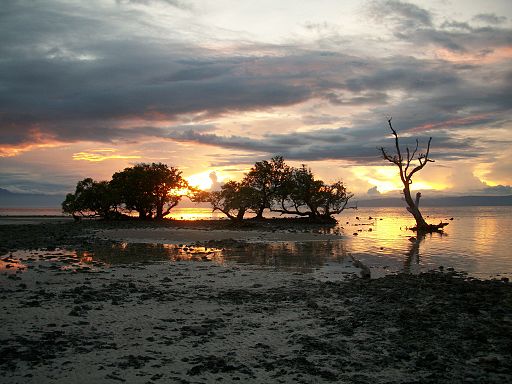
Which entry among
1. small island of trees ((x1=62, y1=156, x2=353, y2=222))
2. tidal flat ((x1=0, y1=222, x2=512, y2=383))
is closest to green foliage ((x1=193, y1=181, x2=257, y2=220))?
small island of trees ((x1=62, y1=156, x2=353, y2=222))

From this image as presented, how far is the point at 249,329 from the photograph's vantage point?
1007 centimetres

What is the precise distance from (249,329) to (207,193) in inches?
1841

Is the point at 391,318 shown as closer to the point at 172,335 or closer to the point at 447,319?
the point at 447,319

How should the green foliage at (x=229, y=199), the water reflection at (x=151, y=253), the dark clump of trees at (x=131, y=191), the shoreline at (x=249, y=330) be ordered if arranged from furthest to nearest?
the dark clump of trees at (x=131, y=191), the green foliage at (x=229, y=199), the water reflection at (x=151, y=253), the shoreline at (x=249, y=330)

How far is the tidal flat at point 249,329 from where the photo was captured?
7656mm

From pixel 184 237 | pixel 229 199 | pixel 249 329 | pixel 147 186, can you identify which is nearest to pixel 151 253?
pixel 184 237

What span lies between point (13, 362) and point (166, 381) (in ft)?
9.49

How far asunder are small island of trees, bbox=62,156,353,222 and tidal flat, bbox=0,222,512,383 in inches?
1509

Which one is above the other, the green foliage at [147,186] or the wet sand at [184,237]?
the green foliage at [147,186]

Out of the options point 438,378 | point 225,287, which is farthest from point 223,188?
point 438,378

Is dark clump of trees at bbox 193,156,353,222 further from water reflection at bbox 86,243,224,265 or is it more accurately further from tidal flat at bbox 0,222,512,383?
tidal flat at bbox 0,222,512,383

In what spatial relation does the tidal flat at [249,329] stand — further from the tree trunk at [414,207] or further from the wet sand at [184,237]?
the tree trunk at [414,207]

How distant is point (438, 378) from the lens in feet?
24.5

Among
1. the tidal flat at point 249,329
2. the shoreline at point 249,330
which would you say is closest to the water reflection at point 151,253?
the tidal flat at point 249,329
